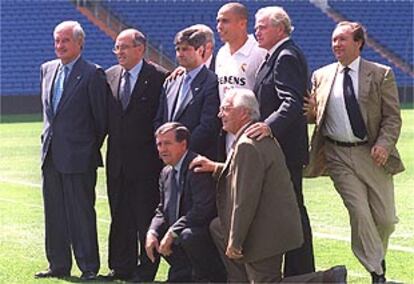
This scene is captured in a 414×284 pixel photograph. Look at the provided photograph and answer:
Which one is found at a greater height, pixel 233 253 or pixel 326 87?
pixel 326 87

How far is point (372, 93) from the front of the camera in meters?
8.26

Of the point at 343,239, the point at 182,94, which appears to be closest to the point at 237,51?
the point at 182,94

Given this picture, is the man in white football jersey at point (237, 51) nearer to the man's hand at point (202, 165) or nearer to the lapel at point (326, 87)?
the man's hand at point (202, 165)

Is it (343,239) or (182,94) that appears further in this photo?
(343,239)

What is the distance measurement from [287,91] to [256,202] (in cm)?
97

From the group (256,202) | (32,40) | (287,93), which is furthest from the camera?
(32,40)

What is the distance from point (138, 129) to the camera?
8.60m

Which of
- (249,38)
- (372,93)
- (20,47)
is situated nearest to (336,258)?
(372,93)

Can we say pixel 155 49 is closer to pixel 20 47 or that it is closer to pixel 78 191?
pixel 20 47

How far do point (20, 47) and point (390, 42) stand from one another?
1443cm

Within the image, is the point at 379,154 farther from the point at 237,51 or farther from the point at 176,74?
the point at 176,74

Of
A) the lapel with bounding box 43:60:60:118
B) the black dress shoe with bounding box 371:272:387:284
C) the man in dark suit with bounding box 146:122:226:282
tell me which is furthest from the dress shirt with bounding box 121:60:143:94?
the black dress shoe with bounding box 371:272:387:284

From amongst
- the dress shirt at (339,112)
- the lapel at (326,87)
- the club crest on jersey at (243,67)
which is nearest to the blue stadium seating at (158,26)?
the lapel at (326,87)

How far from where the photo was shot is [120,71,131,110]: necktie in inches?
341
